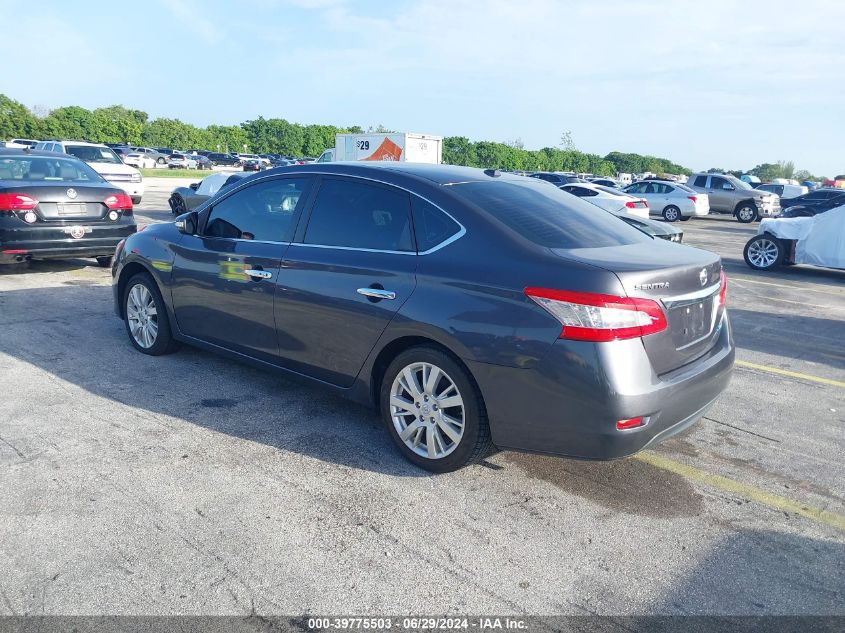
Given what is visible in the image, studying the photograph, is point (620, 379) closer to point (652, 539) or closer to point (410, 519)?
point (652, 539)

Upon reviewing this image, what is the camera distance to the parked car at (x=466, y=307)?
3.29 m

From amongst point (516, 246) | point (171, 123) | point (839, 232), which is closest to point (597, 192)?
point (839, 232)

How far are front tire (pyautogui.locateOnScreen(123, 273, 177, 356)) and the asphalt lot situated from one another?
1.01 feet

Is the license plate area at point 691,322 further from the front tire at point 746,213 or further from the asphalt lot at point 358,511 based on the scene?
the front tire at point 746,213

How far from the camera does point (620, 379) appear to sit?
127 inches

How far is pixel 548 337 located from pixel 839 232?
36.5 ft

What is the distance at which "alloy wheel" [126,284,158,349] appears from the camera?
576 cm

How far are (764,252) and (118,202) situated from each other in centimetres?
1129

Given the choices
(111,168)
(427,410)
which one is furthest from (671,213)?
(427,410)

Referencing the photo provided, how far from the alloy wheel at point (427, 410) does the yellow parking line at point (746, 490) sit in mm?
1224

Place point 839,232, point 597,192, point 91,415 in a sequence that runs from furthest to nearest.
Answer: point 597,192, point 839,232, point 91,415

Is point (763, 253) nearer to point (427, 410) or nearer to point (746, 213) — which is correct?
point (427, 410)

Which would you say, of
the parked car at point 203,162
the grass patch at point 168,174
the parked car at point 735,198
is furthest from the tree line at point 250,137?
the parked car at point 735,198

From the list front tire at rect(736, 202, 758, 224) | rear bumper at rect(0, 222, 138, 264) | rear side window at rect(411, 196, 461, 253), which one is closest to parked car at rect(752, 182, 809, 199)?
front tire at rect(736, 202, 758, 224)
